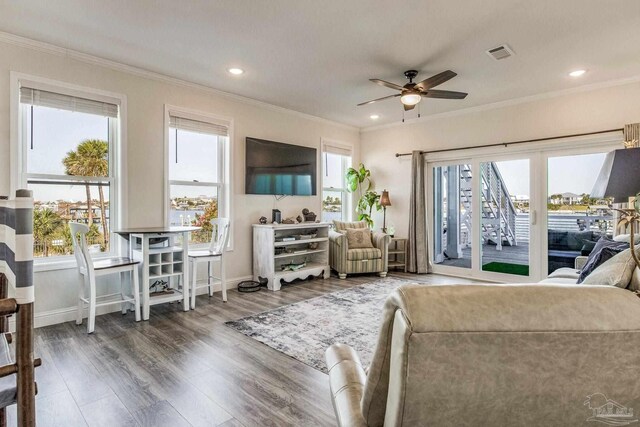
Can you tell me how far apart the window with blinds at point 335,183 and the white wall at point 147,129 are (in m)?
0.50

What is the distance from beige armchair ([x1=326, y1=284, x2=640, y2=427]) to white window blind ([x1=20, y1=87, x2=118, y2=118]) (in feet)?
13.0

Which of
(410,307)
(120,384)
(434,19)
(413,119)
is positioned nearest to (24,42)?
(120,384)

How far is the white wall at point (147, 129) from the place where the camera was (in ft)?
10.4

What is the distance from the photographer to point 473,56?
3465 mm

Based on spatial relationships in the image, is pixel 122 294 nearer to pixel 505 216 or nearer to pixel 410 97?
pixel 410 97

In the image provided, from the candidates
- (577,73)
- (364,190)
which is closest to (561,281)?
(577,73)

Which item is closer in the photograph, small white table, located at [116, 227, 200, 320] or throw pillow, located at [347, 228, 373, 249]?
small white table, located at [116, 227, 200, 320]

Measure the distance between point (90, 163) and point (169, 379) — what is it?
257cm

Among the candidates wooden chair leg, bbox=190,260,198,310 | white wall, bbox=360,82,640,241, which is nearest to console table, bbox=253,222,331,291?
wooden chair leg, bbox=190,260,198,310

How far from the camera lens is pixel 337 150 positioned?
634cm

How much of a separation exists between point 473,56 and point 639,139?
2194mm

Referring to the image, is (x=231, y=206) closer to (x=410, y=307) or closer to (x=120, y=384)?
(x=120, y=384)

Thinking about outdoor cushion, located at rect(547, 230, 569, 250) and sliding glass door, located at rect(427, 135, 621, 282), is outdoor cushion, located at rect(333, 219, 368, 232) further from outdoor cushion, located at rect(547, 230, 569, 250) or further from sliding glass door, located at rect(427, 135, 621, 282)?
outdoor cushion, located at rect(547, 230, 569, 250)

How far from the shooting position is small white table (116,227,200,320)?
3.37 metres
